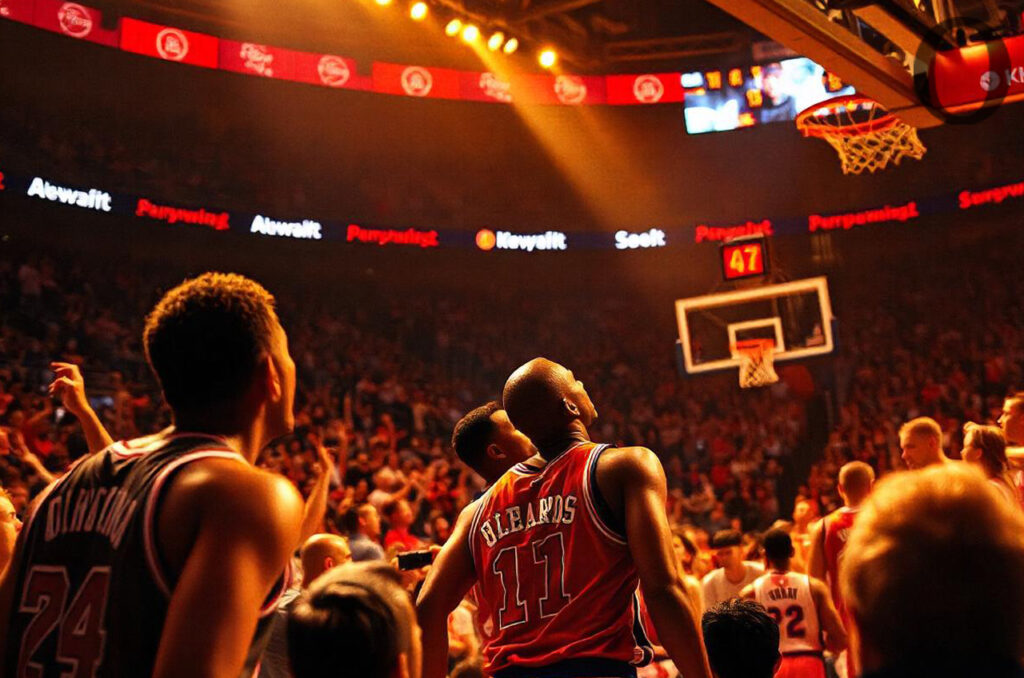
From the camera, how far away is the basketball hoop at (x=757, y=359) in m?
12.6

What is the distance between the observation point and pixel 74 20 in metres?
17.1

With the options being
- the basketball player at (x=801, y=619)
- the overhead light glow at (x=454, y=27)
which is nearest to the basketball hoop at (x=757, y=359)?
the basketball player at (x=801, y=619)

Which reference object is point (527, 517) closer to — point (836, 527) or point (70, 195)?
point (836, 527)

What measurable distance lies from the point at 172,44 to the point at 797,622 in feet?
51.5

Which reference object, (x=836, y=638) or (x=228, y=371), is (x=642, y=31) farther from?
(x=228, y=371)

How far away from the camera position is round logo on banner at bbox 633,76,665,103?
863 inches

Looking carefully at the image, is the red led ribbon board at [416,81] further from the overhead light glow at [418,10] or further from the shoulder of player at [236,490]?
the shoulder of player at [236,490]

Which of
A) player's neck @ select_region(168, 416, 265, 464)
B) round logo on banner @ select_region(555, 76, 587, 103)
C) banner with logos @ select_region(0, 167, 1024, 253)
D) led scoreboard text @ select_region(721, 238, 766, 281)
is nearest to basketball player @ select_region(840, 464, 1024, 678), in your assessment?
player's neck @ select_region(168, 416, 265, 464)

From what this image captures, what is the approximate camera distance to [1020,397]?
6086 mm

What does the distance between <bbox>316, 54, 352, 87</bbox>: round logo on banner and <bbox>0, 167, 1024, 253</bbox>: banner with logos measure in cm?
266

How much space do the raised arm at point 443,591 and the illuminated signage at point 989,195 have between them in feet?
64.9

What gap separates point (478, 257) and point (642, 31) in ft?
20.1

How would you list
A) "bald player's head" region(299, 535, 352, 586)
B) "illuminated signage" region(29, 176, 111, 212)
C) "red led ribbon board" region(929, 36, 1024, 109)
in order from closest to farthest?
"bald player's head" region(299, 535, 352, 586) < "red led ribbon board" region(929, 36, 1024, 109) < "illuminated signage" region(29, 176, 111, 212)

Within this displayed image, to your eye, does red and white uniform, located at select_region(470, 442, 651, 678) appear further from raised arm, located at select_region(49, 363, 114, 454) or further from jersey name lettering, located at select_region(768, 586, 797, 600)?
jersey name lettering, located at select_region(768, 586, 797, 600)
